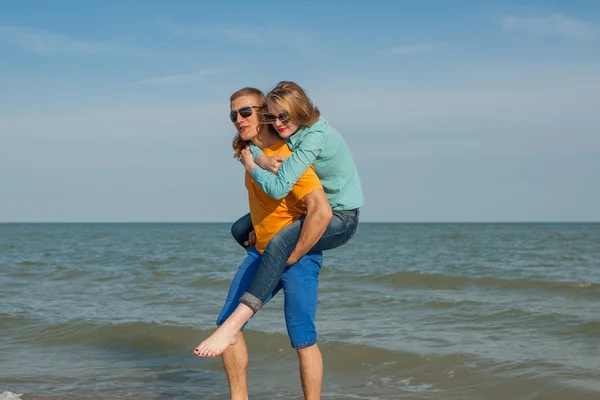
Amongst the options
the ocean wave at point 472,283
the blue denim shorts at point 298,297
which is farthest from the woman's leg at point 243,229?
the ocean wave at point 472,283

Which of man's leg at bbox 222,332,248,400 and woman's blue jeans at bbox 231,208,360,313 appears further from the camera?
man's leg at bbox 222,332,248,400

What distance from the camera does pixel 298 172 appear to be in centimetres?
370

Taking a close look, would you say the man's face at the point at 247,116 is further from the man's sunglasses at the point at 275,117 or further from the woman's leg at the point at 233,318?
the woman's leg at the point at 233,318

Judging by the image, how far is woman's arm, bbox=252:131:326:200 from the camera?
12.1 ft

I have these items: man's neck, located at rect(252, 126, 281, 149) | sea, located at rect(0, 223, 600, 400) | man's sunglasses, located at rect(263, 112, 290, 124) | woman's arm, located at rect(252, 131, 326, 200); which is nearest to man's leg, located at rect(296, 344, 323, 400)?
woman's arm, located at rect(252, 131, 326, 200)

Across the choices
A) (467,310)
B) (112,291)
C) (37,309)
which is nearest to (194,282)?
(112,291)

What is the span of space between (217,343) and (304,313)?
0.53 m

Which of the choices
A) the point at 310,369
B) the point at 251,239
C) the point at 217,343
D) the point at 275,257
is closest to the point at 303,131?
the point at 275,257

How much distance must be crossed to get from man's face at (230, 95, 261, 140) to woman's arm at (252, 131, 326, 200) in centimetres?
45

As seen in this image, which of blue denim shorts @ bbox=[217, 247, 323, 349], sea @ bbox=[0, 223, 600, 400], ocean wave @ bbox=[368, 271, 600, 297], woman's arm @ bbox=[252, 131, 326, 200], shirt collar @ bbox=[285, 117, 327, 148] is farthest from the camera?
ocean wave @ bbox=[368, 271, 600, 297]

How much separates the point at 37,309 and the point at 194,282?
391cm

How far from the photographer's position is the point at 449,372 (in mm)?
6316

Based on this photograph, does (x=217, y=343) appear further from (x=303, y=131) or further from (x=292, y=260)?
(x=303, y=131)

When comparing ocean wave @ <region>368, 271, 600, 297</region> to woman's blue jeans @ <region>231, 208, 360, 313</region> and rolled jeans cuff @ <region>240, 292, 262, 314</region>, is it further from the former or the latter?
rolled jeans cuff @ <region>240, 292, 262, 314</region>
